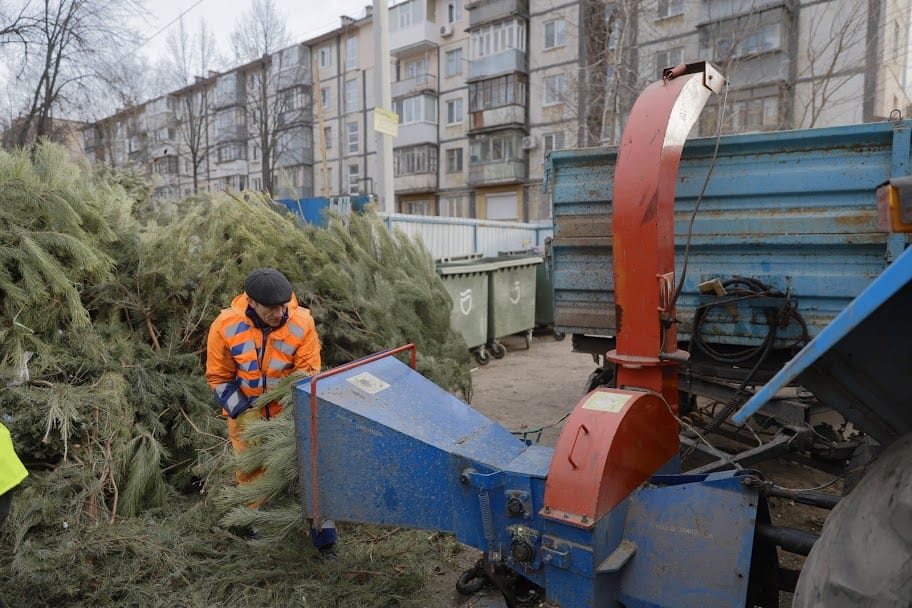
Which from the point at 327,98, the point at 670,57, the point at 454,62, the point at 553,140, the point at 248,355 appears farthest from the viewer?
the point at 327,98

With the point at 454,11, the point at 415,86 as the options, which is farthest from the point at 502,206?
the point at 454,11

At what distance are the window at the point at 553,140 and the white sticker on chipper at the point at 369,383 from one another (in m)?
25.0

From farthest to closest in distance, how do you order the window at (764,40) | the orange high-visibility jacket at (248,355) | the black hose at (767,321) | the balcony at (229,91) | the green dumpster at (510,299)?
the balcony at (229,91) < the window at (764,40) < the green dumpster at (510,299) < the black hose at (767,321) < the orange high-visibility jacket at (248,355)

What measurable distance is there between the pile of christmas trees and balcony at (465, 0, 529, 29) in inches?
990

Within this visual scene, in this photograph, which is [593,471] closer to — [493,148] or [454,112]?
[493,148]

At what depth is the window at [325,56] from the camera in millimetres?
36094

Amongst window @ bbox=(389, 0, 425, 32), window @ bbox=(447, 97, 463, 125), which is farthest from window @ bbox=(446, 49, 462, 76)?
window @ bbox=(389, 0, 425, 32)

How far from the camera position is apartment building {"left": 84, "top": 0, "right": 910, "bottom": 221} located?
1278 centimetres

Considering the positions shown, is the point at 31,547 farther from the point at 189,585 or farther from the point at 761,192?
the point at 761,192

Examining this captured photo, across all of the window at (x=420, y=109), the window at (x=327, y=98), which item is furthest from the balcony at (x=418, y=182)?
the window at (x=327, y=98)

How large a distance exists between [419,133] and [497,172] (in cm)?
601

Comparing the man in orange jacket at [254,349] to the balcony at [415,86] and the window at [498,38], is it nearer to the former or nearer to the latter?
the window at [498,38]

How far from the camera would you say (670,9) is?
1998 cm

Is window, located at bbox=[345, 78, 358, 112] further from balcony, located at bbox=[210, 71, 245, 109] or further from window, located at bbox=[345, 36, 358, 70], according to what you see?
balcony, located at bbox=[210, 71, 245, 109]
